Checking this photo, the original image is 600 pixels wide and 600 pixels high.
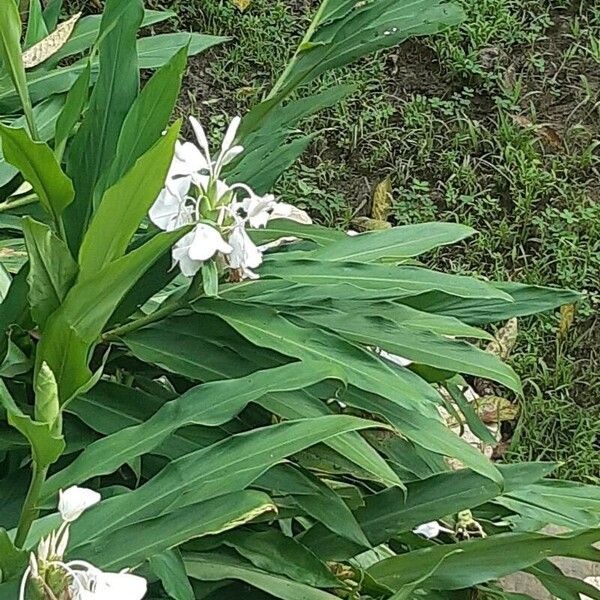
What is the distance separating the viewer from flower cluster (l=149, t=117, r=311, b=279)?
86cm

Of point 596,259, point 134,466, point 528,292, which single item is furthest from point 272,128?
point 596,259

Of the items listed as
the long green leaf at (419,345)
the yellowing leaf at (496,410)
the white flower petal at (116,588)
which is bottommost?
the yellowing leaf at (496,410)

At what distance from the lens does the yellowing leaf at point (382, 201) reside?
2.03 m

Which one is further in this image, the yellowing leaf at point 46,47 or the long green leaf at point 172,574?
the yellowing leaf at point 46,47

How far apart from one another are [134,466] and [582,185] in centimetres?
142

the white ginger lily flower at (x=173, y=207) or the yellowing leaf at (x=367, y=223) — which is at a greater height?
the white ginger lily flower at (x=173, y=207)

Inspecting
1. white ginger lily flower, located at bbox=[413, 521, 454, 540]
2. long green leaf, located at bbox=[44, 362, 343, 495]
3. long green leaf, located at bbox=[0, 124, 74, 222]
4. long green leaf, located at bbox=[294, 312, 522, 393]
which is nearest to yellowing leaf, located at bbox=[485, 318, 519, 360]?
white ginger lily flower, located at bbox=[413, 521, 454, 540]

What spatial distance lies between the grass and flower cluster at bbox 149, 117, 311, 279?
3.53 feet

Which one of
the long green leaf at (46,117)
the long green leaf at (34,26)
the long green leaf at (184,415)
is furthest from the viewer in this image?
the long green leaf at (34,26)

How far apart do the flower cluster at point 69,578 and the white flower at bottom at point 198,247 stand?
301 mm

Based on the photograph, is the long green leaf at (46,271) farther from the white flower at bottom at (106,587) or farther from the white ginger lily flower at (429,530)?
the white ginger lily flower at (429,530)

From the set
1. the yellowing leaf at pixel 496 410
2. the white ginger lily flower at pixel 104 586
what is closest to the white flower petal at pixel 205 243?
the white ginger lily flower at pixel 104 586

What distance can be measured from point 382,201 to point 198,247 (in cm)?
123

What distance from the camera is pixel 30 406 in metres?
1.00
